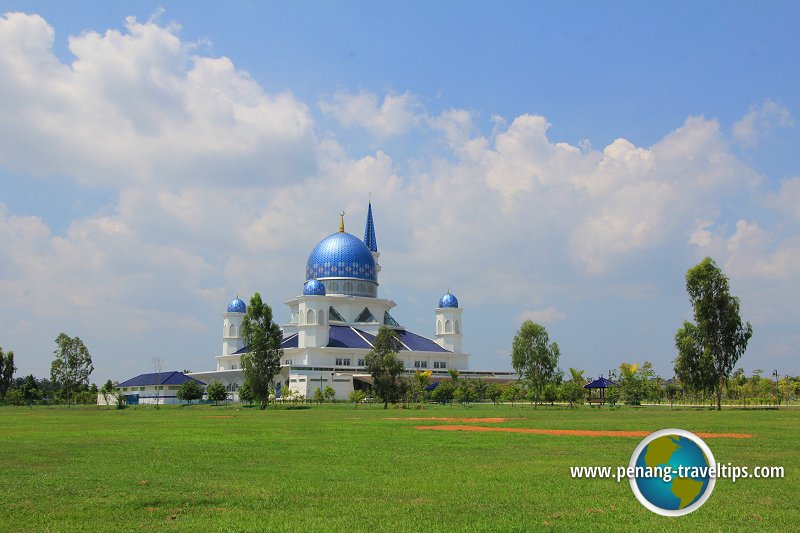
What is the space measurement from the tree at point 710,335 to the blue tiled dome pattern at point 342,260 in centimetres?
5755

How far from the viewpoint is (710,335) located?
53.8 m

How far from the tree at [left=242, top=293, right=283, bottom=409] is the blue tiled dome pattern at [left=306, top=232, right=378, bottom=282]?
41.5m

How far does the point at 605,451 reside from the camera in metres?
18.5

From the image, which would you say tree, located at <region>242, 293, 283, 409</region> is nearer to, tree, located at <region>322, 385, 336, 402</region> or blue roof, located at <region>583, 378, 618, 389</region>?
tree, located at <region>322, 385, 336, 402</region>

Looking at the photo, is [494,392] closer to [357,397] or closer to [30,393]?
[357,397]

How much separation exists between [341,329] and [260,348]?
38683 millimetres

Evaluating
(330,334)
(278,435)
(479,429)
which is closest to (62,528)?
(278,435)

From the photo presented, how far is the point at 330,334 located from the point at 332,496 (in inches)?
3362

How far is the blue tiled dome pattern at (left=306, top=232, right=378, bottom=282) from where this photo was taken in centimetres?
10469

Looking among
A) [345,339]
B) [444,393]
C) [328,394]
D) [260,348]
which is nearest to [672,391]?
[444,393]

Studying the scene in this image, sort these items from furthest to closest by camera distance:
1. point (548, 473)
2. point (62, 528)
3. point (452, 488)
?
point (548, 473) < point (452, 488) < point (62, 528)

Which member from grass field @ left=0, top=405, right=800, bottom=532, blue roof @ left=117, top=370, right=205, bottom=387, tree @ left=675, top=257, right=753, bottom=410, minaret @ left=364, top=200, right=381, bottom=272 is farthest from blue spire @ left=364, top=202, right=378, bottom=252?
grass field @ left=0, top=405, right=800, bottom=532

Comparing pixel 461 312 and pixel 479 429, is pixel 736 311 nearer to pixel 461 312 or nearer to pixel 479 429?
pixel 479 429

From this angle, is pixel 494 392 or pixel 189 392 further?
pixel 189 392
